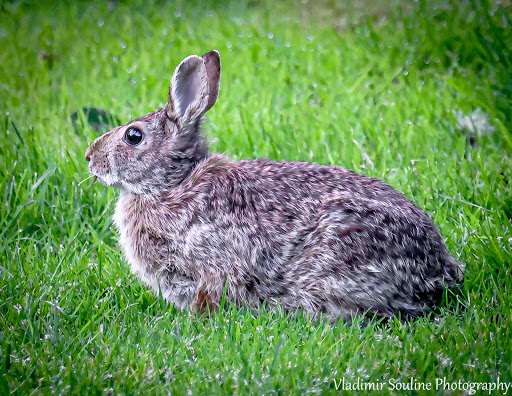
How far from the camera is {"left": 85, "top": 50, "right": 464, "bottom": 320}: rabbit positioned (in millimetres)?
4473

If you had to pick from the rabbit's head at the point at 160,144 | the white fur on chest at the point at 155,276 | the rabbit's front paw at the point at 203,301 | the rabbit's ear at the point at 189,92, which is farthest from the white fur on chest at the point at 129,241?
the rabbit's ear at the point at 189,92

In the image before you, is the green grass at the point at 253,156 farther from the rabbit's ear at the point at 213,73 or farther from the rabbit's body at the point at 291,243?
the rabbit's ear at the point at 213,73

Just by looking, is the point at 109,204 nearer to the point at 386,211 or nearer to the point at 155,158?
the point at 155,158

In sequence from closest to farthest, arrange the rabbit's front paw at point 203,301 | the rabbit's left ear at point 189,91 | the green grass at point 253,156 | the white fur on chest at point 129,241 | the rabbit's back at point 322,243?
the green grass at point 253,156 → the rabbit's back at point 322,243 → the rabbit's front paw at point 203,301 → the white fur on chest at point 129,241 → the rabbit's left ear at point 189,91

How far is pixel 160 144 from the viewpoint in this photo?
16.4 ft

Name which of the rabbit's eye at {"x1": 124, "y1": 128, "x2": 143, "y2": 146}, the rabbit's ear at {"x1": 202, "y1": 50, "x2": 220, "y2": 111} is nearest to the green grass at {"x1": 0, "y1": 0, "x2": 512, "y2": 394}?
the rabbit's ear at {"x1": 202, "y1": 50, "x2": 220, "y2": 111}

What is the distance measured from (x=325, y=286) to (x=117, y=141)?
1.70 metres

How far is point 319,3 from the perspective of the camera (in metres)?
10.5

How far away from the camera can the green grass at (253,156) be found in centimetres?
399

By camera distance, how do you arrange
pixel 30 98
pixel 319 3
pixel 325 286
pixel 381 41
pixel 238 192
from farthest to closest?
1. pixel 319 3
2. pixel 381 41
3. pixel 30 98
4. pixel 238 192
5. pixel 325 286

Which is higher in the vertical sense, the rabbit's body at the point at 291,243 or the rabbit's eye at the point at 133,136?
the rabbit's eye at the point at 133,136

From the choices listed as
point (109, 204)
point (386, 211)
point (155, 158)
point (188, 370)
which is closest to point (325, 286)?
point (386, 211)

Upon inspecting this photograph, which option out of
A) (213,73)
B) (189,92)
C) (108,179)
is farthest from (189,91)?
(108,179)

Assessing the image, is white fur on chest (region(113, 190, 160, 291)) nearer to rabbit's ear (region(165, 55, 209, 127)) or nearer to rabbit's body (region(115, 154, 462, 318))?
rabbit's body (region(115, 154, 462, 318))
